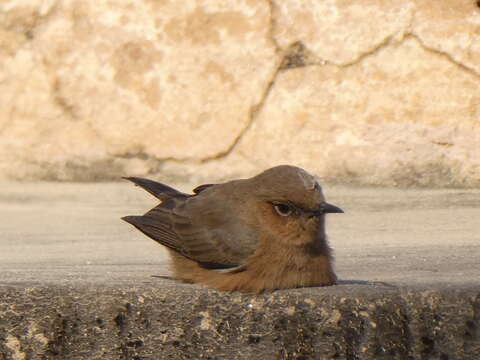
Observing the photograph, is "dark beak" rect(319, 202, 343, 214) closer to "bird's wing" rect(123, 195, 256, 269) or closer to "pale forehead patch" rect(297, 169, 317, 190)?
"pale forehead patch" rect(297, 169, 317, 190)

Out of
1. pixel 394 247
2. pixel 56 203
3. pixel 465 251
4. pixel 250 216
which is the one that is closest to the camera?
pixel 250 216

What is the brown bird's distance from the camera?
3488mm

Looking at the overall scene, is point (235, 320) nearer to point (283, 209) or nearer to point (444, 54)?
point (283, 209)

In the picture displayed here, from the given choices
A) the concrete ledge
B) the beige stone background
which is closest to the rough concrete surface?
the concrete ledge

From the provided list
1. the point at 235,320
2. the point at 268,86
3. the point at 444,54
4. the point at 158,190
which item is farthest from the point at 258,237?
the point at 444,54

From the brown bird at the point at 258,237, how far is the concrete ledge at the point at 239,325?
0.82 feet

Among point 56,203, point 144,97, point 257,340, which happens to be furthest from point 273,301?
point 144,97

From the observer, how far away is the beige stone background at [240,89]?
6070mm

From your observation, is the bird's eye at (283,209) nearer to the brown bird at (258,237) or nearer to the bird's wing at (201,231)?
the brown bird at (258,237)

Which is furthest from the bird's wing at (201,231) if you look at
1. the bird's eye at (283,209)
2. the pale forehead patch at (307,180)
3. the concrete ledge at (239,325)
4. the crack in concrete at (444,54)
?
the crack in concrete at (444,54)

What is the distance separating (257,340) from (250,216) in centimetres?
69

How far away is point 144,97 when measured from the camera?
626 cm

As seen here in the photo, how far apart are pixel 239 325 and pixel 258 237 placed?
533mm

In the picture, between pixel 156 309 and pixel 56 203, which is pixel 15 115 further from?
pixel 156 309
